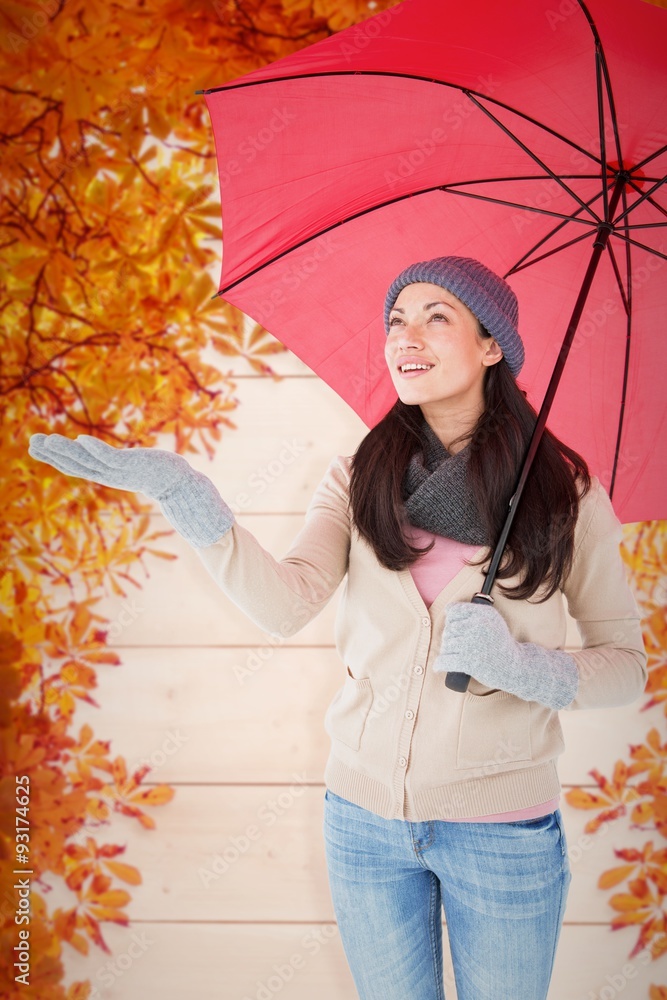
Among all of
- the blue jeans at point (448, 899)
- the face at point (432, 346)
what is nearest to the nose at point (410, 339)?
the face at point (432, 346)

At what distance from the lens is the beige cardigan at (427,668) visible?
106cm

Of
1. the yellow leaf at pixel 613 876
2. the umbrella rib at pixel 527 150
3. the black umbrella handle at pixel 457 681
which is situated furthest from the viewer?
the yellow leaf at pixel 613 876

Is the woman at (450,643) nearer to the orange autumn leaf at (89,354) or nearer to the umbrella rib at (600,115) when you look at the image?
the umbrella rib at (600,115)

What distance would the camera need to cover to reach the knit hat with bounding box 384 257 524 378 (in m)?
1.14

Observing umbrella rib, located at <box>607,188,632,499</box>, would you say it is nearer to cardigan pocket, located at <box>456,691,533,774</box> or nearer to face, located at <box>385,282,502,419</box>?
face, located at <box>385,282,502,419</box>

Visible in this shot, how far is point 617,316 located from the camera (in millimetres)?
1311

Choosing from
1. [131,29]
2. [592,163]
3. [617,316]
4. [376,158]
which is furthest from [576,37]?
[131,29]

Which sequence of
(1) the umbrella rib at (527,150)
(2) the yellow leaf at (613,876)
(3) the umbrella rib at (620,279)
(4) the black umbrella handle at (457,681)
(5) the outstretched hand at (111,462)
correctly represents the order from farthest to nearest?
1. (2) the yellow leaf at (613,876)
2. (3) the umbrella rib at (620,279)
3. (1) the umbrella rib at (527,150)
4. (4) the black umbrella handle at (457,681)
5. (5) the outstretched hand at (111,462)

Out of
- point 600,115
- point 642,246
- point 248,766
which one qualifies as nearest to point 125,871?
point 248,766

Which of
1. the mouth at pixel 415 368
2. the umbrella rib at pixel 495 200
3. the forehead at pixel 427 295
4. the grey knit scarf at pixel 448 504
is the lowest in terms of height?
the grey knit scarf at pixel 448 504

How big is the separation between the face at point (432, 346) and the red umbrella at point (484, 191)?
0.12m

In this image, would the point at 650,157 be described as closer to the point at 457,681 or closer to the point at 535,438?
the point at 535,438

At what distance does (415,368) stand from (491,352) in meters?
0.13

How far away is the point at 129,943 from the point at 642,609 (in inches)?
53.3
